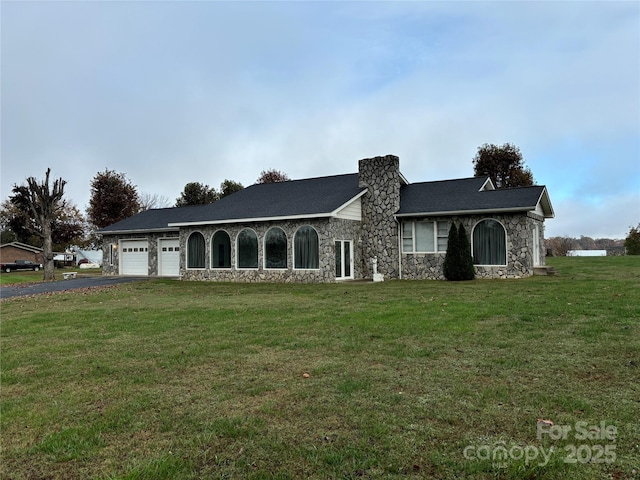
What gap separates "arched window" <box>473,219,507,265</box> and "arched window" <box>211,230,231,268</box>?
1085cm

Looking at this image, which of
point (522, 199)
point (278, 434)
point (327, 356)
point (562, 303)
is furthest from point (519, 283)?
point (278, 434)

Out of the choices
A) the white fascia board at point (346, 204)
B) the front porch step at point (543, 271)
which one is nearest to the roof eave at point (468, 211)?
the white fascia board at point (346, 204)

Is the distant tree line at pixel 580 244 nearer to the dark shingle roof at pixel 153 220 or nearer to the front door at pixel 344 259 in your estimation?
the front door at pixel 344 259

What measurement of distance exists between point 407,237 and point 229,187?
Answer: 2523cm

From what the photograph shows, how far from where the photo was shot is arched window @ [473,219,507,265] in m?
17.1

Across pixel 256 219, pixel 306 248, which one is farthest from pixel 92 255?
pixel 306 248

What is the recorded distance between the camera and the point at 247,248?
19.5 m

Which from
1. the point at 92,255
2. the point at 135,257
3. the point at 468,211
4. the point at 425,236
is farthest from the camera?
the point at 92,255

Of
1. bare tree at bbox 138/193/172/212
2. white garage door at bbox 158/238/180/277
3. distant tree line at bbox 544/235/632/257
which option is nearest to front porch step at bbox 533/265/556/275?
white garage door at bbox 158/238/180/277

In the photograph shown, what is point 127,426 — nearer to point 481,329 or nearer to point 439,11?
point 481,329

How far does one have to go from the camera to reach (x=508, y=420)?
3469 millimetres

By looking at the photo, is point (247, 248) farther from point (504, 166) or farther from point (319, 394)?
point (504, 166)

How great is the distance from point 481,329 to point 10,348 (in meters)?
7.33

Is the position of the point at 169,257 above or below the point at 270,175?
below
